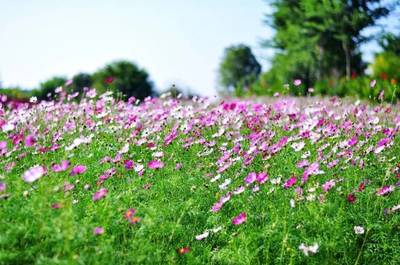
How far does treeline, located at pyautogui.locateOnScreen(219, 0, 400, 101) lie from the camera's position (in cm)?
2059

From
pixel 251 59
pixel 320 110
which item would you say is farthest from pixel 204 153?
pixel 251 59

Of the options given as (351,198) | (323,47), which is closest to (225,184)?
A: (351,198)

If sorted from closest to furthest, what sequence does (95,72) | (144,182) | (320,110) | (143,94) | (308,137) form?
(144,182) < (308,137) < (320,110) < (143,94) < (95,72)

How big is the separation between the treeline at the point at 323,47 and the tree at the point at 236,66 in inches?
1256

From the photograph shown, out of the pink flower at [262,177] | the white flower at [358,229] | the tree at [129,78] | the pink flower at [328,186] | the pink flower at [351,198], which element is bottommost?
the white flower at [358,229]

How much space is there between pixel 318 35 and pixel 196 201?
19503mm

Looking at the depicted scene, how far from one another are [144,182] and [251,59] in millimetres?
56063

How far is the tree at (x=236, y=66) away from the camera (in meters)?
58.9

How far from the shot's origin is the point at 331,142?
19.2 feet

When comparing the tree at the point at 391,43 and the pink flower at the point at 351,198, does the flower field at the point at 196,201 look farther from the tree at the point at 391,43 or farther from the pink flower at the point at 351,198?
the tree at the point at 391,43

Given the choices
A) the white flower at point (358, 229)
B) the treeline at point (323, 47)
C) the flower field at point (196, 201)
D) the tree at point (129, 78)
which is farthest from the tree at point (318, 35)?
the white flower at point (358, 229)

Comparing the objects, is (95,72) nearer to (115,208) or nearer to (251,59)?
(115,208)

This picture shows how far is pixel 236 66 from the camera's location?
195 ft

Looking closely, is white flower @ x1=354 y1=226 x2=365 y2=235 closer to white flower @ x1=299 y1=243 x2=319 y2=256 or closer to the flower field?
the flower field
